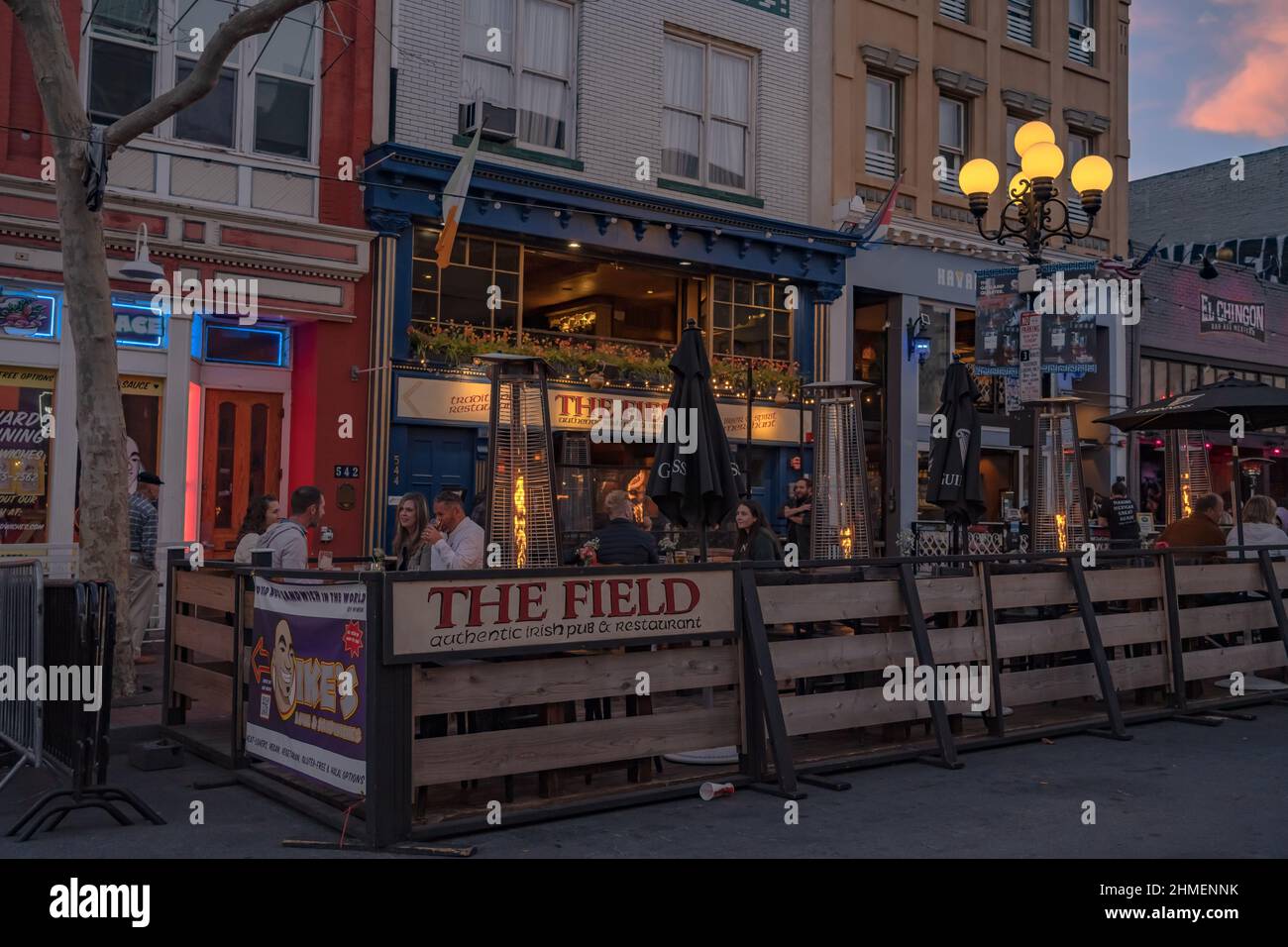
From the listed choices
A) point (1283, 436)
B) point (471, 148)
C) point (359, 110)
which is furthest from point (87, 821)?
point (1283, 436)

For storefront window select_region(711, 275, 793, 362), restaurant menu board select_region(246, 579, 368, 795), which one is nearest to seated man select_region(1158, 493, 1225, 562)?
restaurant menu board select_region(246, 579, 368, 795)

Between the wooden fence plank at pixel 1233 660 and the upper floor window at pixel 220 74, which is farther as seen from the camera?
the upper floor window at pixel 220 74

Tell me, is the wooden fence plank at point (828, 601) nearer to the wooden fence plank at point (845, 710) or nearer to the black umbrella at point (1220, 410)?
the wooden fence plank at point (845, 710)

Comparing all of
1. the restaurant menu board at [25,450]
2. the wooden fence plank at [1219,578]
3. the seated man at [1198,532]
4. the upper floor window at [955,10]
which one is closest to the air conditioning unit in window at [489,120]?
the restaurant menu board at [25,450]

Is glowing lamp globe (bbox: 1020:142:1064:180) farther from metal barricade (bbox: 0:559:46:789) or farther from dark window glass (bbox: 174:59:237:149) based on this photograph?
metal barricade (bbox: 0:559:46:789)

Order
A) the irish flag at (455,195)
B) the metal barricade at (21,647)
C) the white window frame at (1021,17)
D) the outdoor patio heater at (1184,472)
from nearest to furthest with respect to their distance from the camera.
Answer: the metal barricade at (21,647) → the irish flag at (455,195) → the outdoor patio heater at (1184,472) → the white window frame at (1021,17)

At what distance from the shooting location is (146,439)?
47.6 ft

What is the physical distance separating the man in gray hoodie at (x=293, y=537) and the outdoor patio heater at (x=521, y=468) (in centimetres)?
185

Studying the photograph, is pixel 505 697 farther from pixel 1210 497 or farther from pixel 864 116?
pixel 864 116

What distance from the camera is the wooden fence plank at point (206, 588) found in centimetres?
782

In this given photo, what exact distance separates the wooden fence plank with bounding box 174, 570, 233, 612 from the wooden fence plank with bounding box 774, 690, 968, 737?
3504mm

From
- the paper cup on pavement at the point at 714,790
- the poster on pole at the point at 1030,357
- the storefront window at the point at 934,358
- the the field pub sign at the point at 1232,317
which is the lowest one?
the paper cup on pavement at the point at 714,790

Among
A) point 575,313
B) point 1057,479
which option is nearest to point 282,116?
point 575,313

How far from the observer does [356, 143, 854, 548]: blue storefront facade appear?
1620cm
